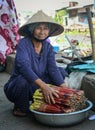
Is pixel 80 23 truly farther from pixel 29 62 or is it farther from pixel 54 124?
pixel 54 124

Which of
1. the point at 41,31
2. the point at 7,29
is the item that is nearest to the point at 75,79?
the point at 41,31

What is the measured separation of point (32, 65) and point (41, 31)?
38 cm

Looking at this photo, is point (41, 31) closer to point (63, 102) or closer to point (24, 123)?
point (63, 102)

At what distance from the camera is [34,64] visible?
3.92m

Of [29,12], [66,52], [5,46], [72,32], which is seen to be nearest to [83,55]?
[66,52]

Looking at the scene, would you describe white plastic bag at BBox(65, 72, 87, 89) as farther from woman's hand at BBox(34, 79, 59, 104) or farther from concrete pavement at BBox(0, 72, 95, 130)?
woman's hand at BBox(34, 79, 59, 104)

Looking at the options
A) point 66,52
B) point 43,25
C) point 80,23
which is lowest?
point 66,52

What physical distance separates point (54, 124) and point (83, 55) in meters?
2.42

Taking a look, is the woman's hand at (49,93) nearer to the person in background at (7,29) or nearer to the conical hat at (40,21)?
the conical hat at (40,21)

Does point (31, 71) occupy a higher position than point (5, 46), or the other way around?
point (31, 71)

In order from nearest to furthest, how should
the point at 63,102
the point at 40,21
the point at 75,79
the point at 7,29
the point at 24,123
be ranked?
the point at 63,102, the point at 24,123, the point at 40,21, the point at 75,79, the point at 7,29

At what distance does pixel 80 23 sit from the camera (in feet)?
22.4

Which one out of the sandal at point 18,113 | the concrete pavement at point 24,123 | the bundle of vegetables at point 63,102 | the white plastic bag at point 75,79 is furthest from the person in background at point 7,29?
the bundle of vegetables at point 63,102

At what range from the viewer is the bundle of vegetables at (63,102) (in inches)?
139
